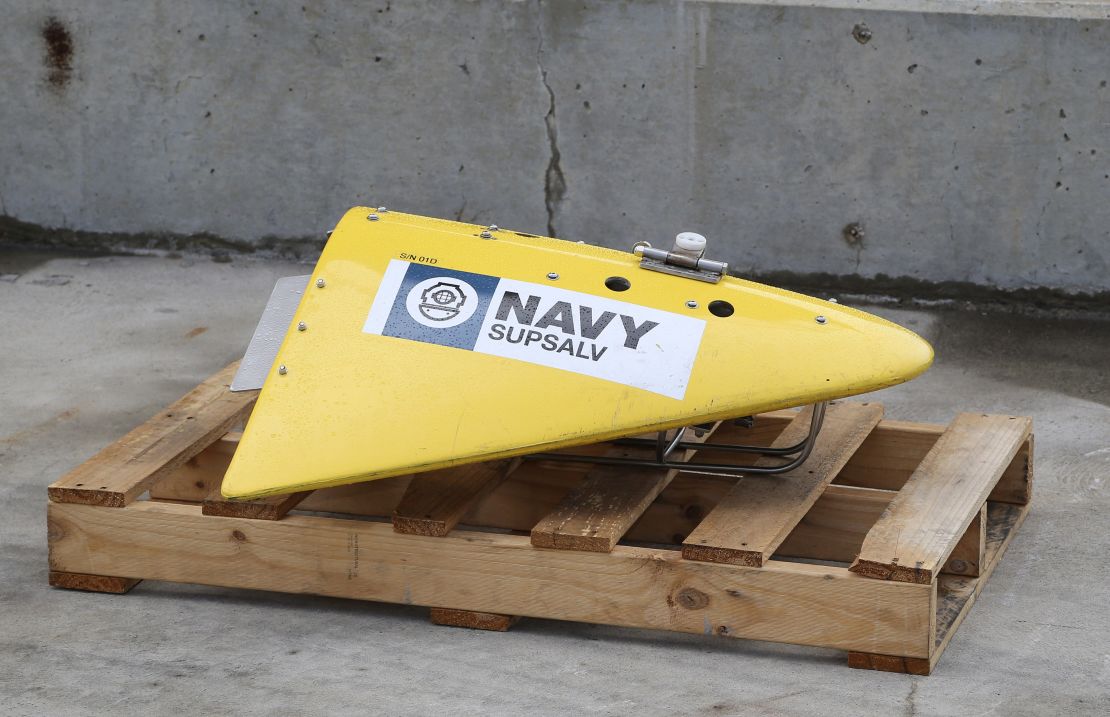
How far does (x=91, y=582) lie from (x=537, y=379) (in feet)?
3.56

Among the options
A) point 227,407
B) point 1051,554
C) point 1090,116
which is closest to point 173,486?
point 227,407

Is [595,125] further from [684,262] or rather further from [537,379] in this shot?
[537,379]

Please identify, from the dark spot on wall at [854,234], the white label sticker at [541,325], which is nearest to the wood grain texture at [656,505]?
the white label sticker at [541,325]

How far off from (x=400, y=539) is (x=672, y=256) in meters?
0.82

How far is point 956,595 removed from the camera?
318 centimetres

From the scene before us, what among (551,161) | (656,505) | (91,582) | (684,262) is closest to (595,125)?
(551,161)

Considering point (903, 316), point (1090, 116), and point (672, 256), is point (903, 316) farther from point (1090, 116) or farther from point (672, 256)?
point (672, 256)

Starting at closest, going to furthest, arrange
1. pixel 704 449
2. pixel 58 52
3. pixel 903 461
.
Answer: pixel 704 449 < pixel 903 461 < pixel 58 52

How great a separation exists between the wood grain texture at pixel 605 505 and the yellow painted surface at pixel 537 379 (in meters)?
0.18

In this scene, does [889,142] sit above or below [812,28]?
below

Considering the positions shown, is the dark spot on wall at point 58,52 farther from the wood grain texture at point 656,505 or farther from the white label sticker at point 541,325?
the white label sticker at point 541,325

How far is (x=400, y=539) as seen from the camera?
10.2 feet

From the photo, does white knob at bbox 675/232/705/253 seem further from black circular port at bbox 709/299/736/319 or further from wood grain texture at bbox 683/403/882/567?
wood grain texture at bbox 683/403/882/567

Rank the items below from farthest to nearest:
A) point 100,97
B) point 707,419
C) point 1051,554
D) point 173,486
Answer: point 100,97, point 173,486, point 1051,554, point 707,419
